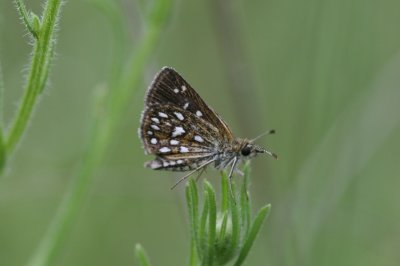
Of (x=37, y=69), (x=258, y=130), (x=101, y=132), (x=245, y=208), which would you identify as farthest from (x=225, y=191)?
(x=258, y=130)

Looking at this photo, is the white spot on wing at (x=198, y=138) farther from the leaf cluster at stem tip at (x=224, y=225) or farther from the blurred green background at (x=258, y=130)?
the blurred green background at (x=258, y=130)

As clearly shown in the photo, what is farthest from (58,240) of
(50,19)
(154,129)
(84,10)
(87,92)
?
(84,10)

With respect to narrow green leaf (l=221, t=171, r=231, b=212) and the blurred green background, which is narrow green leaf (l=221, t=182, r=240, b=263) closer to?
narrow green leaf (l=221, t=171, r=231, b=212)

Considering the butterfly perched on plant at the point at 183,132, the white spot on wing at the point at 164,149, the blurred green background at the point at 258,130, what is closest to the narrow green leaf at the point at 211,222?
the butterfly perched on plant at the point at 183,132

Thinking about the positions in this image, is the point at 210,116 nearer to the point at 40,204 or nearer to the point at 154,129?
the point at 154,129

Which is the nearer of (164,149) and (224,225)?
(224,225)

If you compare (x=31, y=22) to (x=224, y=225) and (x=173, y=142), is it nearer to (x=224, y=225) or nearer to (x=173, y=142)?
(x=173, y=142)
